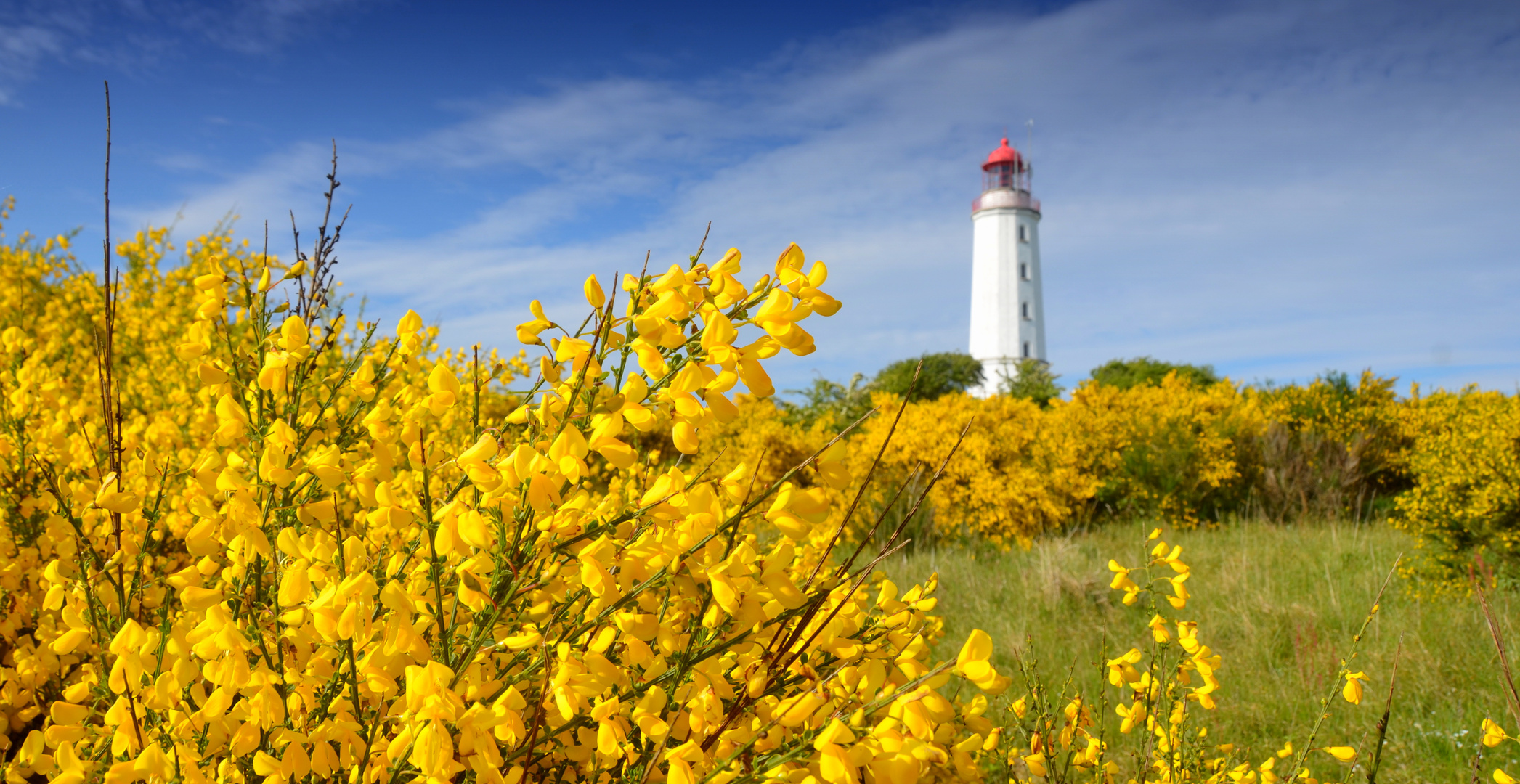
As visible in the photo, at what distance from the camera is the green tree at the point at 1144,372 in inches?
746

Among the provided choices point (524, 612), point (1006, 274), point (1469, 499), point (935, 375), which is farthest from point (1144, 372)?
point (524, 612)

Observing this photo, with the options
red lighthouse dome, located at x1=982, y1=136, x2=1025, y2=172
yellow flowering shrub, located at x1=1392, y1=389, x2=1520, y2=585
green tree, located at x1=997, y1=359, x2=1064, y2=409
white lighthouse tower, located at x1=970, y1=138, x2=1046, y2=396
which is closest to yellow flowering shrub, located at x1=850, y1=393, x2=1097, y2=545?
yellow flowering shrub, located at x1=1392, y1=389, x2=1520, y2=585

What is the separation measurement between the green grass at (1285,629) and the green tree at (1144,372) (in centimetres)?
1294

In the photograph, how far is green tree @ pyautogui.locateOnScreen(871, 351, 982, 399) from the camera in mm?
18828

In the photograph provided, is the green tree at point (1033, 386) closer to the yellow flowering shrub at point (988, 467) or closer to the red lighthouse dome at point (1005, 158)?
the yellow flowering shrub at point (988, 467)

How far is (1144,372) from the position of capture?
19562 millimetres

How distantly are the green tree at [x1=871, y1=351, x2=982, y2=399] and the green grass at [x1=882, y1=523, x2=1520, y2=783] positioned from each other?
33.9ft

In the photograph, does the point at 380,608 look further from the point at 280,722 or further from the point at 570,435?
the point at 570,435

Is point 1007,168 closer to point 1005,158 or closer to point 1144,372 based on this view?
point 1005,158

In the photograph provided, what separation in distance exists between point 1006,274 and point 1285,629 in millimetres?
26804

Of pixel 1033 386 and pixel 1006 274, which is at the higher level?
pixel 1006 274

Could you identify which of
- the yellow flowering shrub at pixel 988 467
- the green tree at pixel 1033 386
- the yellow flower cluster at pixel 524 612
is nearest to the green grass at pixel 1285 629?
the yellow flowering shrub at pixel 988 467

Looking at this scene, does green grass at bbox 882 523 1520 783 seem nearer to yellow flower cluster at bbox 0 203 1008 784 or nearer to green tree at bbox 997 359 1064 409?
yellow flower cluster at bbox 0 203 1008 784

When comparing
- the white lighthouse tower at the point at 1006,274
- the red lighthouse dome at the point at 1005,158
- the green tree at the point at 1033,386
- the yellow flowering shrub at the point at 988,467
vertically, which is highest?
the red lighthouse dome at the point at 1005,158
